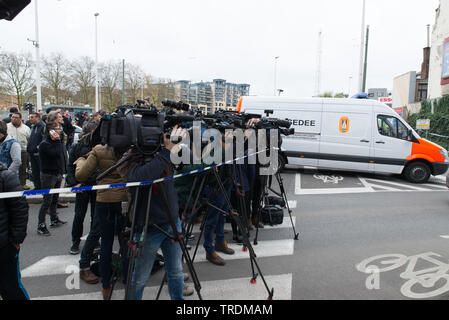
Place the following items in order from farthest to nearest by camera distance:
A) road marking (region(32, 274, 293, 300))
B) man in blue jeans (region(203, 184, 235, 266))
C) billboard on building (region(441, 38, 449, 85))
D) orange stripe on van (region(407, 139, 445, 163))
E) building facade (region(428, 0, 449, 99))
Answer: building facade (region(428, 0, 449, 99)) < billboard on building (region(441, 38, 449, 85)) < orange stripe on van (region(407, 139, 445, 163)) < man in blue jeans (region(203, 184, 235, 266)) < road marking (region(32, 274, 293, 300))

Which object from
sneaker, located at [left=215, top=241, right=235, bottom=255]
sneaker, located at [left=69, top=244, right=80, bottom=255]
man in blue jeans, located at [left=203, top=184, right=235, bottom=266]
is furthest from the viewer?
sneaker, located at [left=215, top=241, right=235, bottom=255]

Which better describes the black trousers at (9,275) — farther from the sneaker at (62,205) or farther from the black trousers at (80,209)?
the sneaker at (62,205)

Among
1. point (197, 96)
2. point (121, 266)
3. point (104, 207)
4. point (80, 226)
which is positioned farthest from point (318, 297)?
point (197, 96)

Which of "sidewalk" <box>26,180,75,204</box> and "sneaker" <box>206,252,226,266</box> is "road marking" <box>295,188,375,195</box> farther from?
"sidewalk" <box>26,180,75,204</box>

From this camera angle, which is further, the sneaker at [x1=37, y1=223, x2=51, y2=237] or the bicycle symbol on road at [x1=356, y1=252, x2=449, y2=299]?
the sneaker at [x1=37, y1=223, x2=51, y2=237]

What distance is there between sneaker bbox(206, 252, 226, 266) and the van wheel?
8747 millimetres

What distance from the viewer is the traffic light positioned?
9.29ft

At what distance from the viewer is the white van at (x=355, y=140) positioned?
33.8 ft

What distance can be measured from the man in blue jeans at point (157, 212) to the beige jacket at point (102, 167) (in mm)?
712

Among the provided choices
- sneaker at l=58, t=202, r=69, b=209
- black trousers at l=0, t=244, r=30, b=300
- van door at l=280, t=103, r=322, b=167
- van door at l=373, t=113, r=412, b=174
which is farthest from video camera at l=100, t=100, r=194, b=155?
van door at l=373, t=113, r=412, b=174

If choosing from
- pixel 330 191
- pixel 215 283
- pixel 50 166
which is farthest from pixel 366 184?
pixel 50 166

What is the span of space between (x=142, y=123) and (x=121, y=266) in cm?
199

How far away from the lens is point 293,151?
11.3 meters

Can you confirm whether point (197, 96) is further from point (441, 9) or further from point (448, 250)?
point (448, 250)
